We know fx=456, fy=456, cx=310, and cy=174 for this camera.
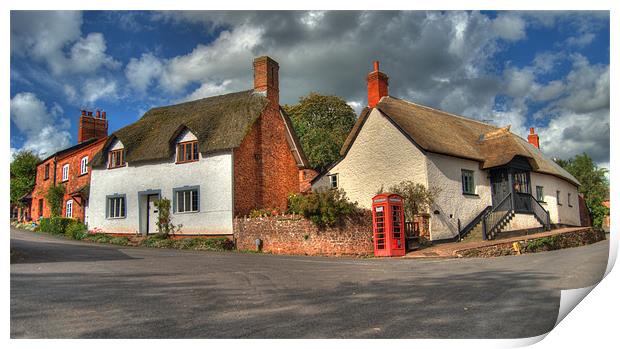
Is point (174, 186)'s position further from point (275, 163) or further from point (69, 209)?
point (69, 209)

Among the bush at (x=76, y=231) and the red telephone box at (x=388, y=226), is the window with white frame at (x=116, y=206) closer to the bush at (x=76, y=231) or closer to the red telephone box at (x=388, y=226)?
the bush at (x=76, y=231)

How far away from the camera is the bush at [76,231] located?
18.6 m

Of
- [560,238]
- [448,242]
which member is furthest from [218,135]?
[560,238]

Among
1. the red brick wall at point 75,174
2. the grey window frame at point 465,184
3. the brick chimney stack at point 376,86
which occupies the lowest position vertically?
the grey window frame at point 465,184

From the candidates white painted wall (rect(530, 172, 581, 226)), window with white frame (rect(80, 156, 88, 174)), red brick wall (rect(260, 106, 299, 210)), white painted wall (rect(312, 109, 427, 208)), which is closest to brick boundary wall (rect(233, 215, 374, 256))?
red brick wall (rect(260, 106, 299, 210))

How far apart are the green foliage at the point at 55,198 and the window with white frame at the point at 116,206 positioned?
2.24m

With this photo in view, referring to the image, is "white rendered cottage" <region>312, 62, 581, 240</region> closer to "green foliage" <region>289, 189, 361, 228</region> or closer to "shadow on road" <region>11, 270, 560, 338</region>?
"green foliage" <region>289, 189, 361, 228</region>

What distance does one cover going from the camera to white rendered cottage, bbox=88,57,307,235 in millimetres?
18250

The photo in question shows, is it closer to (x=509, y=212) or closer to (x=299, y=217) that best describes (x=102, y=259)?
(x=299, y=217)

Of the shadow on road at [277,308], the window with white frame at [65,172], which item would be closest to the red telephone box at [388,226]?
the shadow on road at [277,308]

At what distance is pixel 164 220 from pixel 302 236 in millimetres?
6517

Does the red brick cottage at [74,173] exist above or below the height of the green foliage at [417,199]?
above

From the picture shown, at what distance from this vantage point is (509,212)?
Result: 18.4 meters

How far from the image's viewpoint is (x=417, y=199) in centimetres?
1705
